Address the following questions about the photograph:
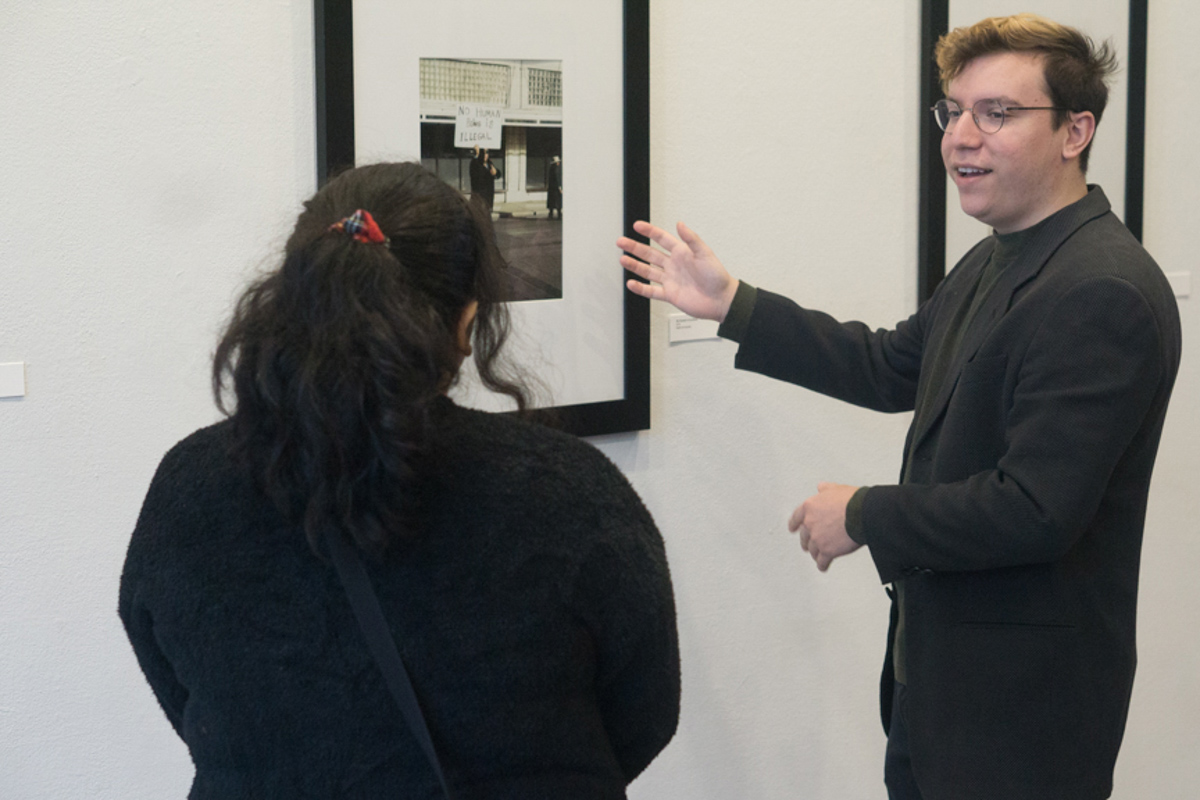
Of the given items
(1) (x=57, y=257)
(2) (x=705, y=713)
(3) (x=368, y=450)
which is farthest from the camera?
(2) (x=705, y=713)

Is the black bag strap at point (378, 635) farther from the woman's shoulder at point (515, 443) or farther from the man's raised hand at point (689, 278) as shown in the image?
the man's raised hand at point (689, 278)

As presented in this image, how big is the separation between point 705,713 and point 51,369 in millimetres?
1403

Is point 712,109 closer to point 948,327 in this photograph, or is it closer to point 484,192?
point 484,192

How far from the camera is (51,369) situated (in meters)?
1.69

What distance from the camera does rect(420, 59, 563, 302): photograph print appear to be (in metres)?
1.92

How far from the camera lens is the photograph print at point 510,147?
1.92 metres

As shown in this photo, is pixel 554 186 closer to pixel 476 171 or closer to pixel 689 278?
pixel 476 171

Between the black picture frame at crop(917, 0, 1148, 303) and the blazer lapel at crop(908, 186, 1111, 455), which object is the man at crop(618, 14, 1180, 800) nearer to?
the blazer lapel at crop(908, 186, 1111, 455)

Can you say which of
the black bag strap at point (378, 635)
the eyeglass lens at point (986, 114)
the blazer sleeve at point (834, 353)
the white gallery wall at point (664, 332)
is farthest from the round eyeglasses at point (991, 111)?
the black bag strap at point (378, 635)

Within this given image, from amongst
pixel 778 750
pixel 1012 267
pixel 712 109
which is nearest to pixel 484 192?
pixel 712 109

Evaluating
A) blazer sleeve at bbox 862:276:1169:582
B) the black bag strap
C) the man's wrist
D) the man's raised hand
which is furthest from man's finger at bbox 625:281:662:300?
the black bag strap

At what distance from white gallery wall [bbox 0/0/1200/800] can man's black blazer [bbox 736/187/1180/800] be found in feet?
2.13

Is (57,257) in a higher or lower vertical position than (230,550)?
higher

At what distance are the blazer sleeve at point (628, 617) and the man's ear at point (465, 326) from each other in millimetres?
167
